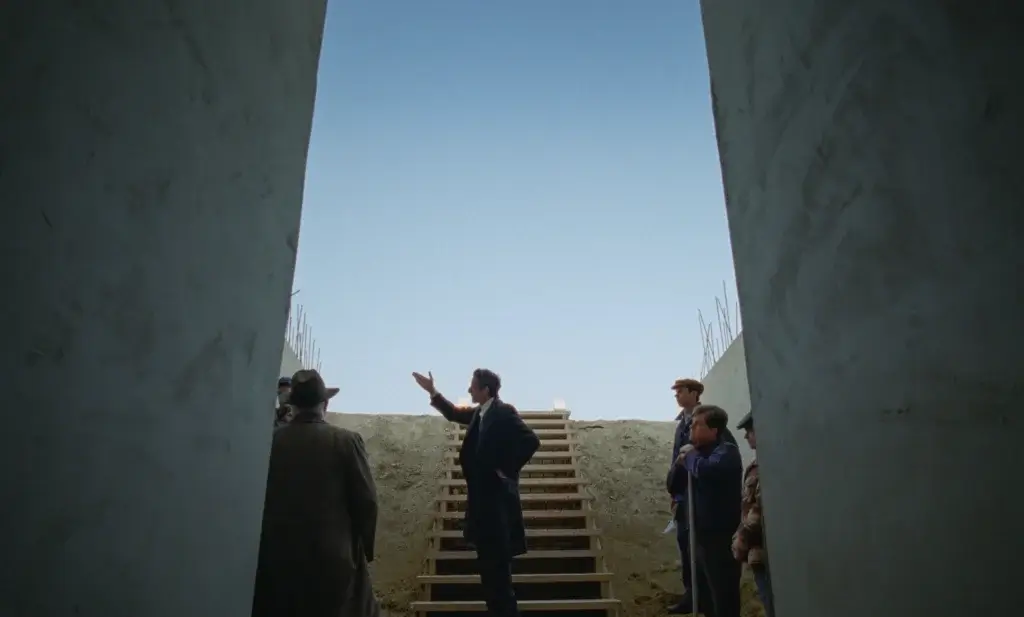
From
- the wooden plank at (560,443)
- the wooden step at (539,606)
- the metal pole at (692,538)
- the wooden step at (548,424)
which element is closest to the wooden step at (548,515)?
the wooden step at (539,606)

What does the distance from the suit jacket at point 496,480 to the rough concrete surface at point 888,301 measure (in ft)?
6.40

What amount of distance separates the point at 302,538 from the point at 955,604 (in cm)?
160

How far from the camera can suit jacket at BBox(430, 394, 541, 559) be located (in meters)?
2.99

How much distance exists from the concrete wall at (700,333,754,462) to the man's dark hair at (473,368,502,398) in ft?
6.86

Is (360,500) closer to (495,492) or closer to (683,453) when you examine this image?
(495,492)

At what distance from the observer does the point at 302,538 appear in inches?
73.1

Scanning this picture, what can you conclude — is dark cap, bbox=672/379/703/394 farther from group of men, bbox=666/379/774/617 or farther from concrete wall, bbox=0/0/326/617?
concrete wall, bbox=0/0/326/617

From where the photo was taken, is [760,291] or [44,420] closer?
[44,420]

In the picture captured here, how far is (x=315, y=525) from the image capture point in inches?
73.9

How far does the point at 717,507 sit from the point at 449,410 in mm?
1450

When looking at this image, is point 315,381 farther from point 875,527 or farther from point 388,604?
point 388,604

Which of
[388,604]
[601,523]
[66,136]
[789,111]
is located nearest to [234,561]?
[66,136]

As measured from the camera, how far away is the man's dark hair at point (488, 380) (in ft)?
11.0

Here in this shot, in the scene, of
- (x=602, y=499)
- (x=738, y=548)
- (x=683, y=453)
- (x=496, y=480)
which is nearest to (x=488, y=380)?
(x=496, y=480)
